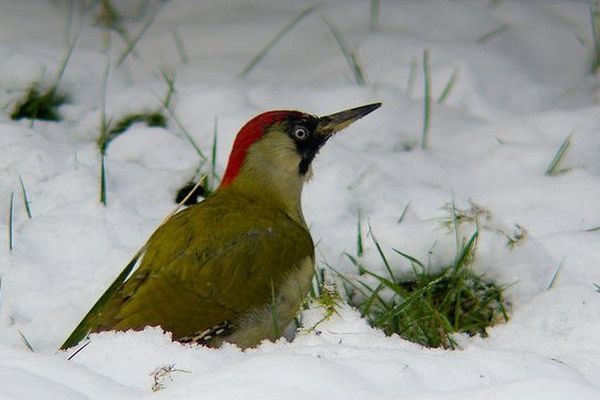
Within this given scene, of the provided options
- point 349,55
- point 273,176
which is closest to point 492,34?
point 349,55

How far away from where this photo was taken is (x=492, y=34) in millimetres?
5211

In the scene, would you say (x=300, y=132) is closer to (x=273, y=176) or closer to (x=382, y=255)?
(x=273, y=176)

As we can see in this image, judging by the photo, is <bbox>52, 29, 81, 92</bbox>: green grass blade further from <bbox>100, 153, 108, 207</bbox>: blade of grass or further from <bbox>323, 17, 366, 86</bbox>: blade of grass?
<bbox>323, 17, 366, 86</bbox>: blade of grass

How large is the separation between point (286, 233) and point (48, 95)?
4.78 feet

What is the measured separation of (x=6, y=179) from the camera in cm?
427

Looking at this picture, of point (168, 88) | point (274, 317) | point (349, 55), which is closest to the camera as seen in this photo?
point (274, 317)

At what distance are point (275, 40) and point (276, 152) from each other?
118 centimetres

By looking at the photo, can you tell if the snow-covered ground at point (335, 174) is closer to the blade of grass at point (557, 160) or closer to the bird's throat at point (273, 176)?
the blade of grass at point (557, 160)

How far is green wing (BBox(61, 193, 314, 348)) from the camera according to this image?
344 cm

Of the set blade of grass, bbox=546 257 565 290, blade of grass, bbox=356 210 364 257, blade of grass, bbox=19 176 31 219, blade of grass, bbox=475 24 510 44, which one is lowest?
blade of grass, bbox=546 257 565 290

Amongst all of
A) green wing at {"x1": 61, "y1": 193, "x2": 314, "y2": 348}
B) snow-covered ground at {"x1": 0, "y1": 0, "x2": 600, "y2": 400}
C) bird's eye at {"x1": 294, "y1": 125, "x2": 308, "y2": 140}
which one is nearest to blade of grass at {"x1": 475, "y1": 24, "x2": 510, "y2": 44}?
snow-covered ground at {"x1": 0, "y1": 0, "x2": 600, "y2": 400}

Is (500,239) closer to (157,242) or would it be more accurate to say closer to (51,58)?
(157,242)

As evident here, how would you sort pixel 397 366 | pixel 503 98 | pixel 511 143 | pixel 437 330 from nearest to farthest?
pixel 397 366
pixel 437 330
pixel 511 143
pixel 503 98

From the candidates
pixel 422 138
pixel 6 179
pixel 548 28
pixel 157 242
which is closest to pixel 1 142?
pixel 6 179
